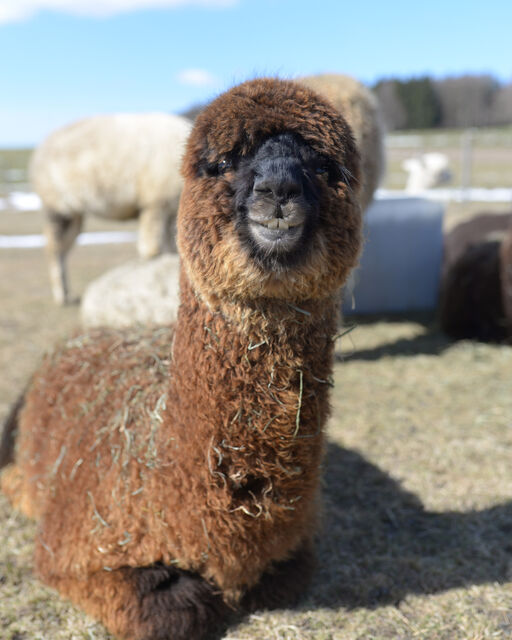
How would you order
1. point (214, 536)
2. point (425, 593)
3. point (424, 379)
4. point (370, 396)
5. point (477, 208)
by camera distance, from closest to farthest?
point (214, 536) → point (425, 593) → point (370, 396) → point (424, 379) → point (477, 208)

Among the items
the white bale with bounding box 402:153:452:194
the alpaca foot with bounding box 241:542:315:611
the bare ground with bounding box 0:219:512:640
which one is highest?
the alpaca foot with bounding box 241:542:315:611

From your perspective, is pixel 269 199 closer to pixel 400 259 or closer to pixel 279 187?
pixel 279 187

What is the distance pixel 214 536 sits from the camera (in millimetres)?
1938

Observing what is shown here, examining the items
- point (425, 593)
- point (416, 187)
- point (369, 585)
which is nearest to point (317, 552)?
point (369, 585)

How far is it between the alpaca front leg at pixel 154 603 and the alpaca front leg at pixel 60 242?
6.11 m

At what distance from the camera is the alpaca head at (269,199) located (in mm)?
1537

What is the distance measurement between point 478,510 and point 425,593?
2.49ft

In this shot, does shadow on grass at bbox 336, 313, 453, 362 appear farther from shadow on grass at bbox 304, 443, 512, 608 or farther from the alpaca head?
the alpaca head

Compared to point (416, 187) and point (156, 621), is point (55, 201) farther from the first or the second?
point (416, 187)

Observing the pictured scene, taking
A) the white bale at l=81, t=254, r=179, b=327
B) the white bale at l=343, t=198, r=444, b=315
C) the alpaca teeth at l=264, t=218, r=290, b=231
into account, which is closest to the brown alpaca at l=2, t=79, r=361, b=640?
the alpaca teeth at l=264, t=218, r=290, b=231

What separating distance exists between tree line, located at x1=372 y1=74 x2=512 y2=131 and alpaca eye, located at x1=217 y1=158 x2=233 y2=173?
3290 centimetres

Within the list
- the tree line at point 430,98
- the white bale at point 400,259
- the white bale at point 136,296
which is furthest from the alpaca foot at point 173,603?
the tree line at point 430,98

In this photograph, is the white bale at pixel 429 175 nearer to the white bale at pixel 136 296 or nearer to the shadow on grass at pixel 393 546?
the white bale at pixel 136 296

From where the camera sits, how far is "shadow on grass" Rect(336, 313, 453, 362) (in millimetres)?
5520
